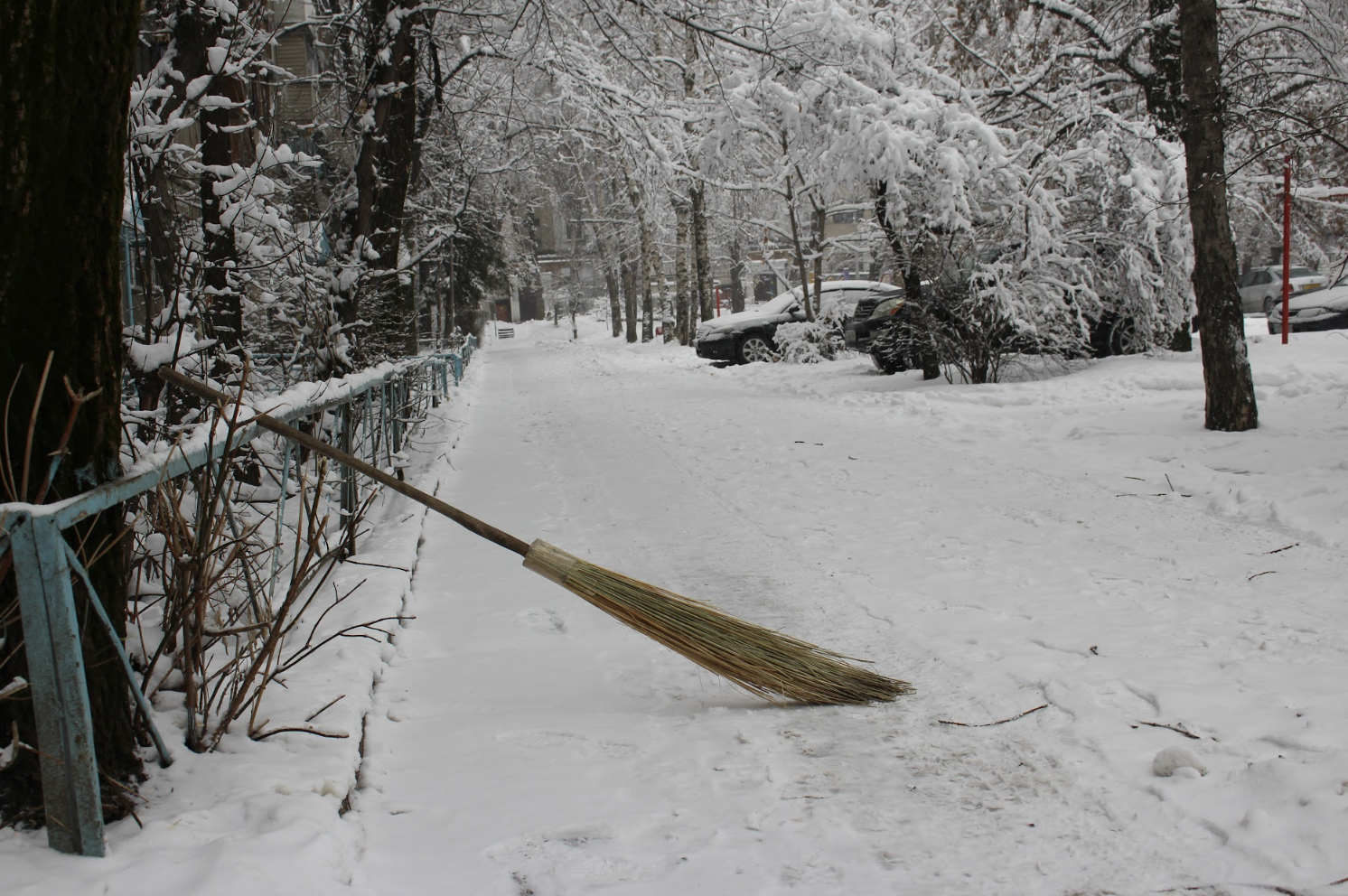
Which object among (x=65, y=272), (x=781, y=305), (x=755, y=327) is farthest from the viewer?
(x=781, y=305)

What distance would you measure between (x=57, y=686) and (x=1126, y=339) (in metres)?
13.6

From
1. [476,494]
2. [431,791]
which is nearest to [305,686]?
[431,791]

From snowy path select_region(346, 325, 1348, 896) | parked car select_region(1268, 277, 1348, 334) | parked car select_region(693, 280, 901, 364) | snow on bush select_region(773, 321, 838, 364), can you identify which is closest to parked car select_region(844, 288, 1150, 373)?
snow on bush select_region(773, 321, 838, 364)

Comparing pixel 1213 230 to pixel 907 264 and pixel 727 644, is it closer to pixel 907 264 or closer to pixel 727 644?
pixel 907 264

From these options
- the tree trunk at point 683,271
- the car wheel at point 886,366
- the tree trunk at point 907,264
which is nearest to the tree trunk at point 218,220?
the tree trunk at point 907,264

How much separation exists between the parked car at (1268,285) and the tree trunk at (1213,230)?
19286 mm

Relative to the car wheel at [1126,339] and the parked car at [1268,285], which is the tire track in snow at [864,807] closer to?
the car wheel at [1126,339]

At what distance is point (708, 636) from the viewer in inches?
134

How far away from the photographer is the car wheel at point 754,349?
20.1m

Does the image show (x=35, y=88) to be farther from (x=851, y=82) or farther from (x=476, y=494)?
(x=851, y=82)

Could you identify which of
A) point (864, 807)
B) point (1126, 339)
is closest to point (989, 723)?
point (864, 807)

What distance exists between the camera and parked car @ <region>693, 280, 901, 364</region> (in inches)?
786

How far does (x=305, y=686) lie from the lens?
3.30m

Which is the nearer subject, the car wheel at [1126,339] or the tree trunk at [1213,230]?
the tree trunk at [1213,230]
